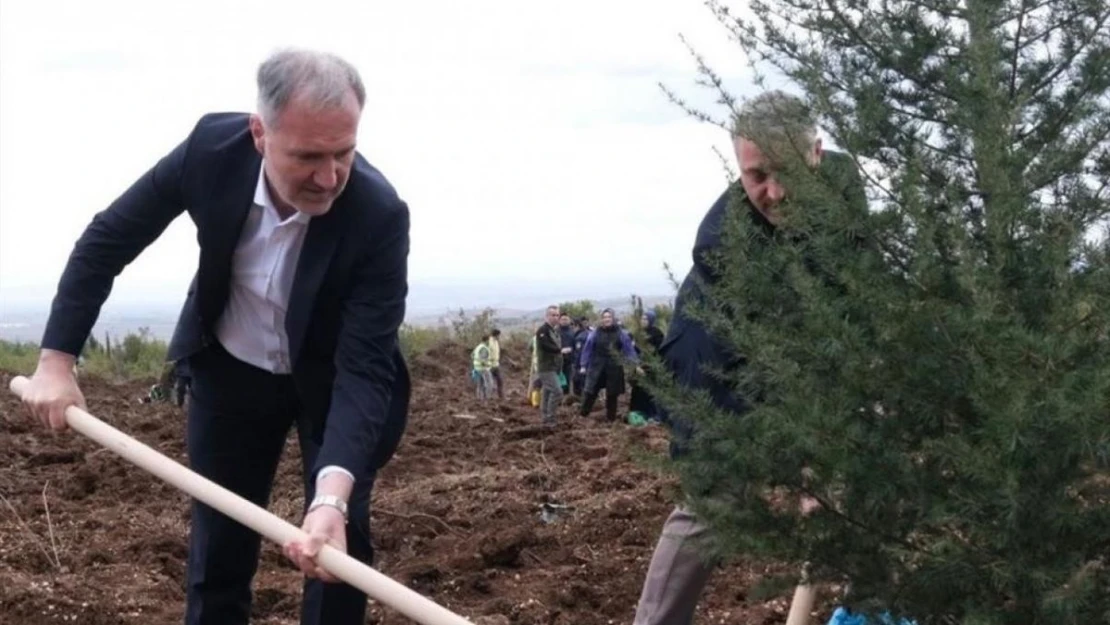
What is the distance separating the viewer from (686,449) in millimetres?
3426

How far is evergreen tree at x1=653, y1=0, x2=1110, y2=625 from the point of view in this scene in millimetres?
2645

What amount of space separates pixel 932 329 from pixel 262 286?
1778mm

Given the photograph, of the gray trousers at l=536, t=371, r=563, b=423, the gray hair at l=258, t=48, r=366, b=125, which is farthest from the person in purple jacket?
the gray hair at l=258, t=48, r=366, b=125

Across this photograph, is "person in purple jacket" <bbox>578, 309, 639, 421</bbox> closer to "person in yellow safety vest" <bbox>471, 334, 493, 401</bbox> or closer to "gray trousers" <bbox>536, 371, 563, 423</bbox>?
"gray trousers" <bbox>536, 371, 563, 423</bbox>

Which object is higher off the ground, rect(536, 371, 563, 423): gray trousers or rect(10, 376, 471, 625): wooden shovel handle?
rect(10, 376, 471, 625): wooden shovel handle

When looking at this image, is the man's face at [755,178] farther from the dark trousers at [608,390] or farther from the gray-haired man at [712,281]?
the dark trousers at [608,390]

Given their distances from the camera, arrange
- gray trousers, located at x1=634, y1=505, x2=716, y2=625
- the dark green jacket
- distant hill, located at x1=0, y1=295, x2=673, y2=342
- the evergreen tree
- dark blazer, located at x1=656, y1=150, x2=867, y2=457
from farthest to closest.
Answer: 1. distant hill, located at x1=0, y1=295, x2=673, y2=342
2. the dark green jacket
3. gray trousers, located at x1=634, y1=505, x2=716, y2=625
4. dark blazer, located at x1=656, y1=150, x2=867, y2=457
5. the evergreen tree

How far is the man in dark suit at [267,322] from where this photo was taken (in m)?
3.59

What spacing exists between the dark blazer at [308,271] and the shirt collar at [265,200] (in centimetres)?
2

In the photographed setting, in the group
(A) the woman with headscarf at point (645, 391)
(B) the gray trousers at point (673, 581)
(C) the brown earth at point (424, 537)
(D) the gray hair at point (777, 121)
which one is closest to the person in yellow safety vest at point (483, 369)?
(A) the woman with headscarf at point (645, 391)

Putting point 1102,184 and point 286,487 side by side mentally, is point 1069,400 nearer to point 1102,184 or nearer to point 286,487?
point 1102,184

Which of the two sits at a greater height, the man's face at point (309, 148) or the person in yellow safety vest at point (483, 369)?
the man's face at point (309, 148)

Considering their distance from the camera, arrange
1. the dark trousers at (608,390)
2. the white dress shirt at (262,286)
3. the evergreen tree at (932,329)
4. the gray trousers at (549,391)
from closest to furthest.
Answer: the evergreen tree at (932,329)
the white dress shirt at (262,286)
the gray trousers at (549,391)
the dark trousers at (608,390)

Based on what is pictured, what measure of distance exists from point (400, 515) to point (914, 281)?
565 centimetres
